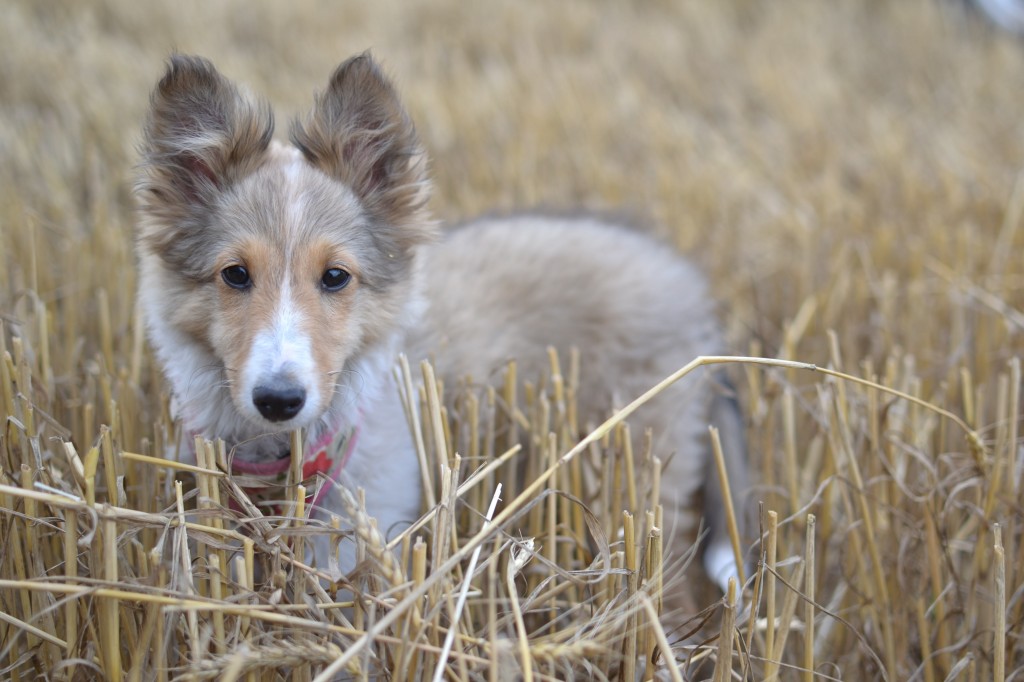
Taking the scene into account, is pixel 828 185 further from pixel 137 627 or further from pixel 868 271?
pixel 137 627

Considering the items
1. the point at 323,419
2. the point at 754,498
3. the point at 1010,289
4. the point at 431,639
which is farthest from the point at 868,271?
the point at 431,639

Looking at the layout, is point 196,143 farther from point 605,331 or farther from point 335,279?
point 605,331

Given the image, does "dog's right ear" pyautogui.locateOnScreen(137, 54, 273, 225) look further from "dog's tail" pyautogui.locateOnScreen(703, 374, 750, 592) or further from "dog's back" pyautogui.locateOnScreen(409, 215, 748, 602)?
"dog's tail" pyautogui.locateOnScreen(703, 374, 750, 592)

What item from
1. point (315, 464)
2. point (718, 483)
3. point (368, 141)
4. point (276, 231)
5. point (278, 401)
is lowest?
point (718, 483)

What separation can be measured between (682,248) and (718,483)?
5.71ft

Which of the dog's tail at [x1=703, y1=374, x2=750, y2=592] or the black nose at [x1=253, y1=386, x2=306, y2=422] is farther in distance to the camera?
the dog's tail at [x1=703, y1=374, x2=750, y2=592]

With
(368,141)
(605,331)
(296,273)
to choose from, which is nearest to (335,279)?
(296,273)

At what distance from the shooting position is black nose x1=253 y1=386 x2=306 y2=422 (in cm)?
203

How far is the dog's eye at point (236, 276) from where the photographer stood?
7.47ft

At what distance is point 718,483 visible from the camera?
3266mm

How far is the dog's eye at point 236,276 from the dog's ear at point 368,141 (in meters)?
0.43

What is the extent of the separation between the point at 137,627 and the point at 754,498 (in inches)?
82.0

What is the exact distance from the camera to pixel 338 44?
6902mm

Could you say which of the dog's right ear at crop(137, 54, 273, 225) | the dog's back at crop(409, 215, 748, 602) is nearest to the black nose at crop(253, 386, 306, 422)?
the dog's right ear at crop(137, 54, 273, 225)
